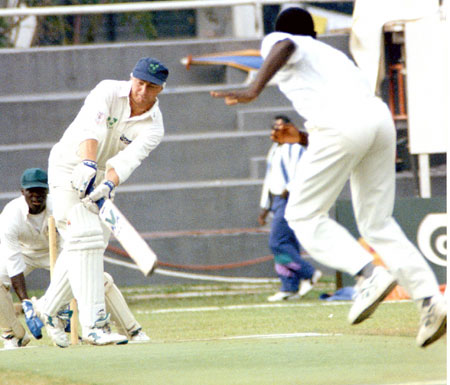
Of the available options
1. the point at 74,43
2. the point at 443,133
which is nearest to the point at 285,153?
the point at 443,133

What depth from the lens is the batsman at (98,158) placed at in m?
7.45

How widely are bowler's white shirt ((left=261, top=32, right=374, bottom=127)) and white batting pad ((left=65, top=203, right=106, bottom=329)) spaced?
2.18 m

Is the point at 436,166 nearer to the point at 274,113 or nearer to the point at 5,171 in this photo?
the point at 274,113

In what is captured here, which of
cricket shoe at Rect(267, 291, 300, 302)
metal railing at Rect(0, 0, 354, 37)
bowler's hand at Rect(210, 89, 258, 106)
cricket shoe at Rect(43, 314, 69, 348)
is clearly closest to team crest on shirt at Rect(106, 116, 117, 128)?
cricket shoe at Rect(43, 314, 69, 348)

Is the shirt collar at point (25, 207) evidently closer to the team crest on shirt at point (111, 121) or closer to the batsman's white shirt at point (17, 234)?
the batsman's white shirt at point (17, 234)

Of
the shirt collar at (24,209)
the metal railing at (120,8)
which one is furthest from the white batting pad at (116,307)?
the metal railing at (120,8)

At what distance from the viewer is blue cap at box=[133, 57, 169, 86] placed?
7418 mm

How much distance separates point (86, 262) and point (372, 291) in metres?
2.43

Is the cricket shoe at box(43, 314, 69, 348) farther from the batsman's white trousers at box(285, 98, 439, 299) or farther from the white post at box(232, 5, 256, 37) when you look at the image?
the white post at box(232, 5, 256, 37)

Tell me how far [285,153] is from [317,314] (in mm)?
2538

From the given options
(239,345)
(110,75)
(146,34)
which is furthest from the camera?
(146,34)

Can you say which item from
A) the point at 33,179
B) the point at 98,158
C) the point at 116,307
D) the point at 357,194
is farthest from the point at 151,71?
the point at 33,179

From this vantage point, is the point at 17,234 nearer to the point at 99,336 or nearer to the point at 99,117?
the point at 99,336

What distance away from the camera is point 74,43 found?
701 inches
